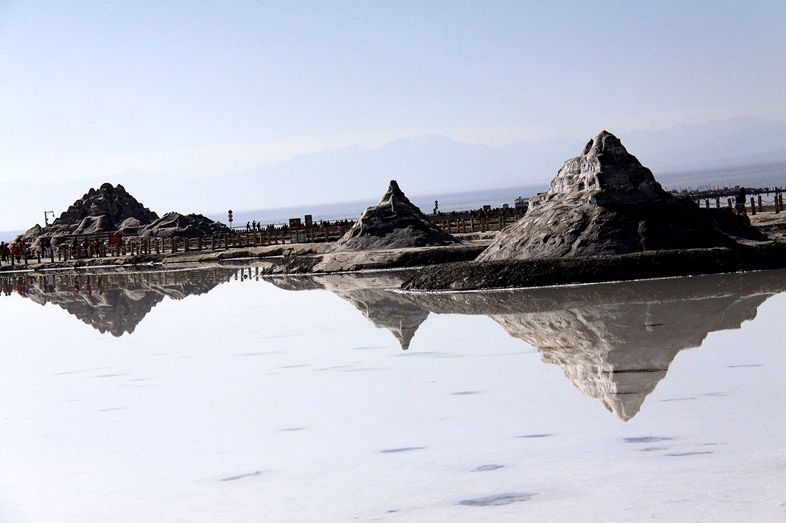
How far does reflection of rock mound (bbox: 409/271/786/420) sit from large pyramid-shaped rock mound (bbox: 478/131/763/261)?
240cm

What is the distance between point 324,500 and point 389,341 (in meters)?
8.09

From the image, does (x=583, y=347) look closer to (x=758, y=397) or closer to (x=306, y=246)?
(x=758, y=397)

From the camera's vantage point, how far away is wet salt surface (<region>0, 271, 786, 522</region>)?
7.44m

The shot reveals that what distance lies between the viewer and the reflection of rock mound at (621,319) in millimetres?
11047

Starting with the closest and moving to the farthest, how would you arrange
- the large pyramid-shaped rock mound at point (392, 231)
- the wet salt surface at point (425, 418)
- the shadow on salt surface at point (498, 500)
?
the shadow on salt surface at point (498, 500)
the wet salt surface at point (425, 418)
the large pyramid-shaped rock mound at point (392, 231)

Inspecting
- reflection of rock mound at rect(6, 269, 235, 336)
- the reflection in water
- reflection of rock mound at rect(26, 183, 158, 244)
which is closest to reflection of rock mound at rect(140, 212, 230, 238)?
reflection of rock mound at rect(26, 183, 158, 244)

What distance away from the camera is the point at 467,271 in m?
22.9

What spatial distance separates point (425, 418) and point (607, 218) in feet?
47.7

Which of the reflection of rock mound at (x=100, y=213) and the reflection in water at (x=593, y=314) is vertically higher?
the reflection of rock mound at (x=100, y=213)

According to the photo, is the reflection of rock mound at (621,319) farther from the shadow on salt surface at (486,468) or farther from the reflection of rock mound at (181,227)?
the reflection of rock mound at (181,227)

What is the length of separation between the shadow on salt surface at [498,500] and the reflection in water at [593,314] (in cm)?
223

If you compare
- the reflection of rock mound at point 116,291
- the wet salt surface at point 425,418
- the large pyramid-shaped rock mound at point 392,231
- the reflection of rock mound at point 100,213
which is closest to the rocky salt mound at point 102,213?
the reflection of rock mound at point 100,213

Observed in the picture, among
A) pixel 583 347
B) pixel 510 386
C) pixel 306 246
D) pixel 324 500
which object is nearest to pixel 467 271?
pixel 583 347

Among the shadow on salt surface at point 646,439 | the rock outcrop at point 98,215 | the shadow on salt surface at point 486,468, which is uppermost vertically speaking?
the rock outcrop at point 98,215
